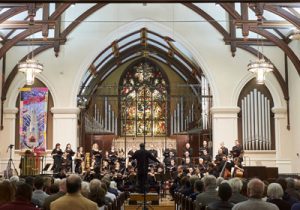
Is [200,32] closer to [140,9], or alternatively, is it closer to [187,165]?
[140,9]

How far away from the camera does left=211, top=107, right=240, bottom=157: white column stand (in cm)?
1792

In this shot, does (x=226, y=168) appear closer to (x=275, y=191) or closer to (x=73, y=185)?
(x=275, y=191)

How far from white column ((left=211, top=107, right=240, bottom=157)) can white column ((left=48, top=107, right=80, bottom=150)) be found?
4952 millimetres

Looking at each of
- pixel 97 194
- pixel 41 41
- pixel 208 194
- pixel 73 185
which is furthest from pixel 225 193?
pixel 41 41

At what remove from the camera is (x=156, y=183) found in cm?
1569

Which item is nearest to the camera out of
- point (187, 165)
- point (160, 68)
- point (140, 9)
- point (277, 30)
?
point (187, 165)

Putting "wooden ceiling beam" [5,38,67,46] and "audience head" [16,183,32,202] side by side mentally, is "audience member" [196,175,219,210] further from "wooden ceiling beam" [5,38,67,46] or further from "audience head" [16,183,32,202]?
"wooden ceiling beam" [5,38,67,46]

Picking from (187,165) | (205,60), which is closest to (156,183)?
(187,165)

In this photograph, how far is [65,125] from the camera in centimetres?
1794

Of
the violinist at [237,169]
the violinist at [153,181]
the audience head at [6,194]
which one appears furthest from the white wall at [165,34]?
the audience head at [6,194]

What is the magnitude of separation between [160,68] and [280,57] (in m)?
9.72

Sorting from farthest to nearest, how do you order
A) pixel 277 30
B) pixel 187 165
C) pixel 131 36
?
pixel 131 36 → pixel 277 30 → pixel 187 165

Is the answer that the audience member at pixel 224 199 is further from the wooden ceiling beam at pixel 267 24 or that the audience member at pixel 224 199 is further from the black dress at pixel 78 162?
the wooden ceiling beam at pixel 267 24

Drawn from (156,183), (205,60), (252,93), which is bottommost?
(156,183)
